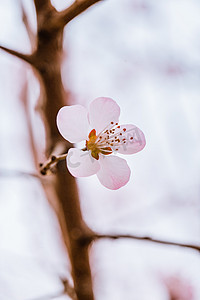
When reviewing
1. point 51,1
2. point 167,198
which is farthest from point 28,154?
point 51,1

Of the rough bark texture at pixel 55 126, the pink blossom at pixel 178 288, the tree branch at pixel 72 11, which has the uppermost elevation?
the tree branch at pixel 72 11

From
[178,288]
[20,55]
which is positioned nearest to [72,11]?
[20,55]

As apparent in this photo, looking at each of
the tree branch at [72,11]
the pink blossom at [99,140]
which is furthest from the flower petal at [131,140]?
the tree branch at [72,11]

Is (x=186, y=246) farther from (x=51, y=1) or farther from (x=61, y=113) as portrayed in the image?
(x=51, y=1)

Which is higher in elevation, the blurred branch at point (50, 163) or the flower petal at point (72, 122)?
the flower petal at point (72, 122)

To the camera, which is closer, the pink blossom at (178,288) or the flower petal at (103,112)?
the flower petal at (103,112)

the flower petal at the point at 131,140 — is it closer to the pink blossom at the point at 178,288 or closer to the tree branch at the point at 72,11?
the tree branch at the point at 72,11
